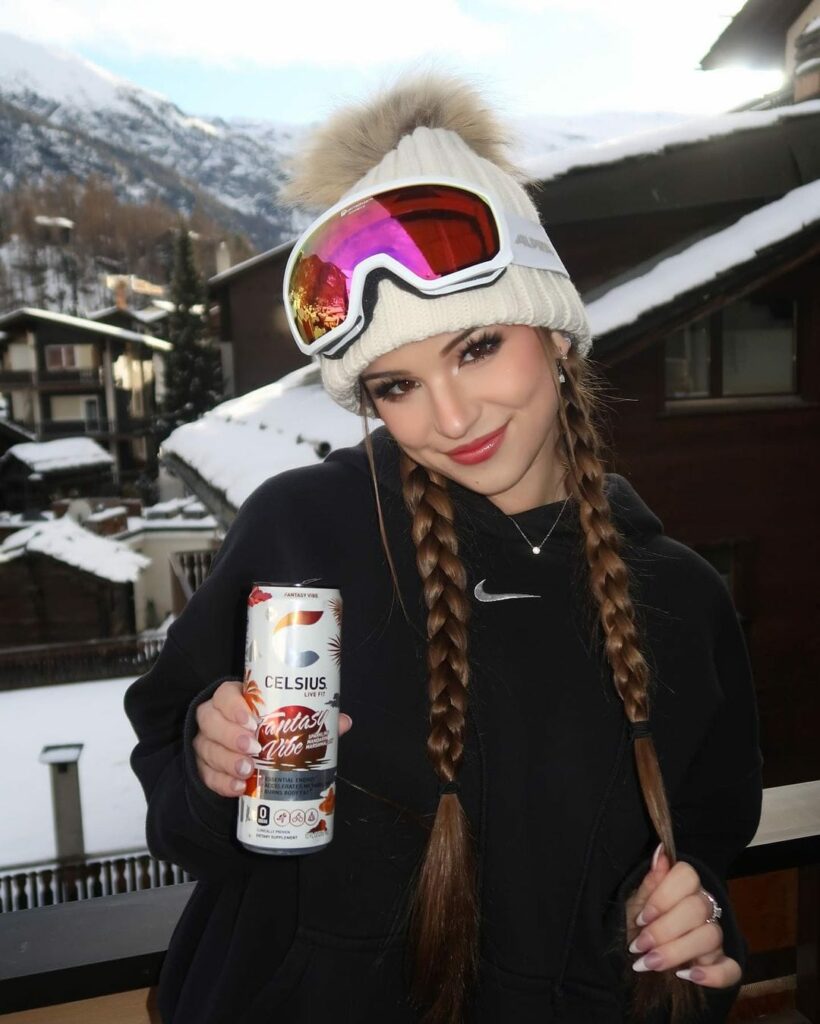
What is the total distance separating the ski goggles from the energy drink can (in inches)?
16.6

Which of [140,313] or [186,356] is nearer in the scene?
[186,356]

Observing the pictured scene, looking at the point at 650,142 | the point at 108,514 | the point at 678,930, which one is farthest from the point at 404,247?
the point at 108,514

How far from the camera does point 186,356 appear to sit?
2927cm

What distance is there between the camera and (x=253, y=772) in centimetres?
88

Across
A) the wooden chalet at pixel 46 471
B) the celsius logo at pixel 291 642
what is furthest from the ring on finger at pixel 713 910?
the wooden chalet at pixel 46 471

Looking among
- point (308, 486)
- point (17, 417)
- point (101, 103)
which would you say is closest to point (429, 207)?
point (308, 486)

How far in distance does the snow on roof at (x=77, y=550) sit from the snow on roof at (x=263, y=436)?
7.52m

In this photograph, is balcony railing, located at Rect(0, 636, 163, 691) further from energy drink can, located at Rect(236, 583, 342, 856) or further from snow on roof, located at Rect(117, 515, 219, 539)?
energy drink can, located at Rect(236, 583, 342, 856)

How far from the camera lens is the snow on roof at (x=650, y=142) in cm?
586

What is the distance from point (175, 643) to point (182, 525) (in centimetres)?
1884

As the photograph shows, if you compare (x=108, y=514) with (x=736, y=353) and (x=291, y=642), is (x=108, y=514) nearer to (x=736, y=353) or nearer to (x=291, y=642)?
(x=736, y=353)

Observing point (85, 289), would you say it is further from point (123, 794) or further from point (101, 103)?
point (101, 103)

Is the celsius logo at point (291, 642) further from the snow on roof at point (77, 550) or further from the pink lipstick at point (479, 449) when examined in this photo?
the snow on roof at point (77, 550)

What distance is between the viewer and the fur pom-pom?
3.77 feet
